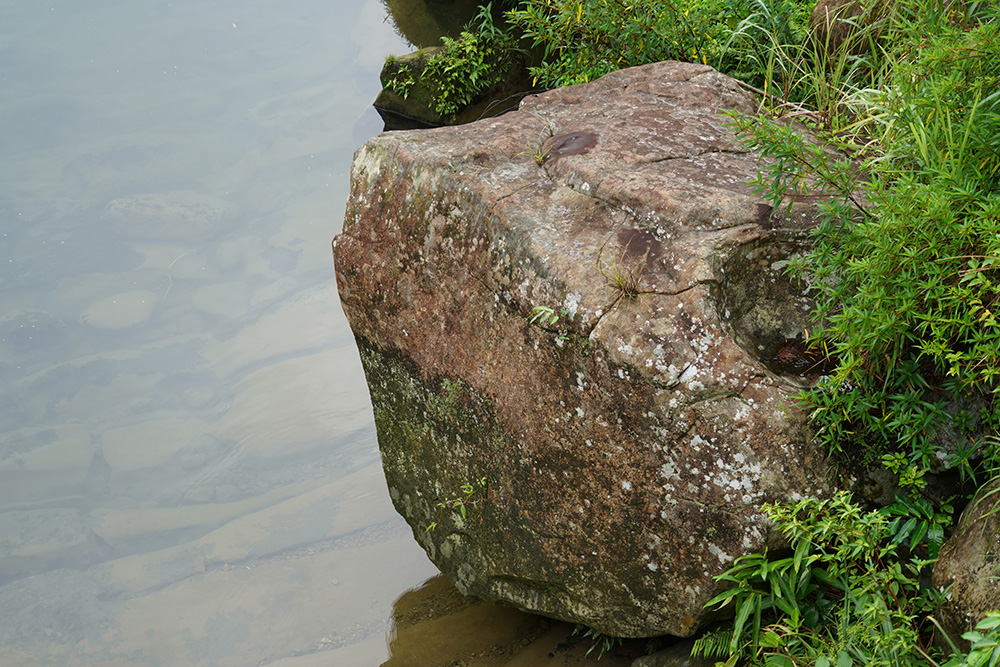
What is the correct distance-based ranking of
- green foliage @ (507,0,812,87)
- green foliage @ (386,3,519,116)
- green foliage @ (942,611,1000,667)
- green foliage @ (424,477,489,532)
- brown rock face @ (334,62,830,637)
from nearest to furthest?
green foliage @ (942,611,1000,667), brown rock face @ (334,62,830,637), green foliage @ (424,477,489,532), green foliage @ (507,0,812,87), green foliage @ (386,3,519,116)

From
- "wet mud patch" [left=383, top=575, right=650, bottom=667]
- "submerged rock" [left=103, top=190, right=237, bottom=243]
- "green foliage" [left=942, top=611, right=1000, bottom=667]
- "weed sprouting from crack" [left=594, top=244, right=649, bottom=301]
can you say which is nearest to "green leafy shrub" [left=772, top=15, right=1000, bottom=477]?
"weed sprouting from crack" [left=594, top=244, right=649, bottom=301]

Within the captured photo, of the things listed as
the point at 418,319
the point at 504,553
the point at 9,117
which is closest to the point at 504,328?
the point at 418,319

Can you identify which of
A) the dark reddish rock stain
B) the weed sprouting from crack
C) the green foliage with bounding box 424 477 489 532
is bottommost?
the green foliage with bounding box 424 477 489 532

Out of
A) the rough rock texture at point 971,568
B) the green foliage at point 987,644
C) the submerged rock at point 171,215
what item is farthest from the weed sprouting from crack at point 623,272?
the submerged rock at point 171,215

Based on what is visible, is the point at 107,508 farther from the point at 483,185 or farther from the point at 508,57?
the point at 508,57

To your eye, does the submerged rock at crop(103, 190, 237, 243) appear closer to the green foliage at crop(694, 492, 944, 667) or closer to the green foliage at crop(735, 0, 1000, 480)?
the green foliage at crop(735, 0, 1000, 480)

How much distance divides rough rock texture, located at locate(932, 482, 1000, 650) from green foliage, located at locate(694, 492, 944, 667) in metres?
0.06

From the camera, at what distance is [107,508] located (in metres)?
5.43

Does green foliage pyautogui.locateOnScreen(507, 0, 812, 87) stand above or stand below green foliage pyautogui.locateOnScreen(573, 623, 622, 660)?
above

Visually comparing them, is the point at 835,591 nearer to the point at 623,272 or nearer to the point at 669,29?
the point at 623,272

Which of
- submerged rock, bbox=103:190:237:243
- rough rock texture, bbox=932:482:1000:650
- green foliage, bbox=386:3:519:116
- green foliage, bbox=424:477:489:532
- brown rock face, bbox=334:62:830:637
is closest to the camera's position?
rough rock texture, bbox=932:482:1000:650

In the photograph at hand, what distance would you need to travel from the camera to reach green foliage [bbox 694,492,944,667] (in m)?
2.30

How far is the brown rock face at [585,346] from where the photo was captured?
258 centimetres

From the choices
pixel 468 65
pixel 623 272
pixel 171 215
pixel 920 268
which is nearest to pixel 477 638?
pixel 623 272
